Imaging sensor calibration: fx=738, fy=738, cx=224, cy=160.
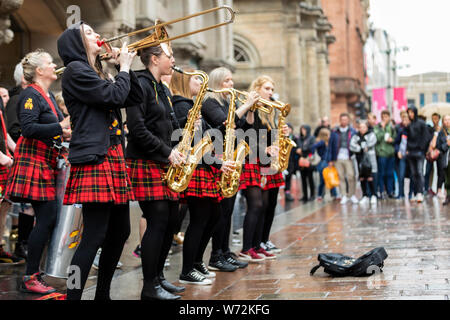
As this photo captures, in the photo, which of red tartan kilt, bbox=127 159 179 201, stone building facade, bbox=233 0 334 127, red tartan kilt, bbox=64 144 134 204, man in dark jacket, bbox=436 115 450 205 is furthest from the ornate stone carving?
stone building facade, bbox=233 0 334 127

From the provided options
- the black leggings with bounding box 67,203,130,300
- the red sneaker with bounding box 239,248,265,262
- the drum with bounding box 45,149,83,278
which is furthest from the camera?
the red sneaker with bounding box 239,248,265,262

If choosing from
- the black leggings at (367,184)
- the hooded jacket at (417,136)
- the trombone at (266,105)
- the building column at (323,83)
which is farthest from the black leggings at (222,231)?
the building column at (323,83)

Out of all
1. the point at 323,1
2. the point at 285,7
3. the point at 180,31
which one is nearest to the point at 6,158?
the point at 180,31

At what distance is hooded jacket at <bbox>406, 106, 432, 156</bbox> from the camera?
52.7ft

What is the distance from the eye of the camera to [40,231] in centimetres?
653

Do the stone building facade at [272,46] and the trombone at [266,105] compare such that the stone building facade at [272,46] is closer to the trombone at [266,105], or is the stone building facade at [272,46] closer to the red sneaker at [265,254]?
the trombone at [266,105]

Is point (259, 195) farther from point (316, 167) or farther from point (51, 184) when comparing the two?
point (316, 167)

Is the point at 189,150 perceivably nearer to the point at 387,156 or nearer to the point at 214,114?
the point at 214,114

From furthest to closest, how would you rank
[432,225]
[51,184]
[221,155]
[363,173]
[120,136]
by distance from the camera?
[363,173]
[432,225]
[221,155]
[51,184]
[120,136]

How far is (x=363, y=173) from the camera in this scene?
1638cm

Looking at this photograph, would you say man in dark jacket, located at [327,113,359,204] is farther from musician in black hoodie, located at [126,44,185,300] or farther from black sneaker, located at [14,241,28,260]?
musician in black hoodie, located at [126,44,185,300]

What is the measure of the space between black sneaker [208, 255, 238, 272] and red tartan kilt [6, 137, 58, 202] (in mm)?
1890

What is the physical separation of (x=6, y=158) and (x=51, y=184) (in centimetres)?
53

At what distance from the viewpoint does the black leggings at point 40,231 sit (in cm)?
652
